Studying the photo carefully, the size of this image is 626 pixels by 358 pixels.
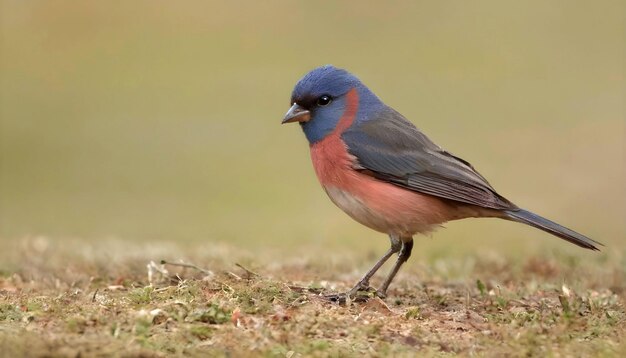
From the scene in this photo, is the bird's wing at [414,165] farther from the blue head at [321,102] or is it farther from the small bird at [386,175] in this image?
the blue head at [321,102]

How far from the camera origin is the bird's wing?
23.1 feet

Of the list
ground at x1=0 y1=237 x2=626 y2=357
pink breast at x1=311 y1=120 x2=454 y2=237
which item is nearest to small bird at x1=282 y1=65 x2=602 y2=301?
pink breast at x1=311 y1=120 x2=454 y2=237

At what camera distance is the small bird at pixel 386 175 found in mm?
7016

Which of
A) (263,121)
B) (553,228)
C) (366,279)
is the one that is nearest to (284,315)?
(366,279)

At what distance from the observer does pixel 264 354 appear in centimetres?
514

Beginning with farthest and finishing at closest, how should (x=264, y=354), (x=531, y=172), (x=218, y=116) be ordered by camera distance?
(x=218, y=116), (x=531, y=172), (x=264, y=354)

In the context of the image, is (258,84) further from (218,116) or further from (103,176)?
(103,176)

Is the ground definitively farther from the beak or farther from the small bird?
the beak

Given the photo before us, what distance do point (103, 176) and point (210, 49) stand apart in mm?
7270

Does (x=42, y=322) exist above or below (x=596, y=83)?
below

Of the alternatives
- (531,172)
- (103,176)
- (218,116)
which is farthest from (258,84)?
(531,172)

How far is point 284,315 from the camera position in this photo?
5.81 metres

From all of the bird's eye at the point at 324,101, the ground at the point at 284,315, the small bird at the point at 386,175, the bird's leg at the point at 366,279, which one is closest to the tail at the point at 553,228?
the small bird at the point at 386,175

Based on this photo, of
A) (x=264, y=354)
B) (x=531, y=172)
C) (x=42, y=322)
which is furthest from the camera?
(x=531, y=172)
